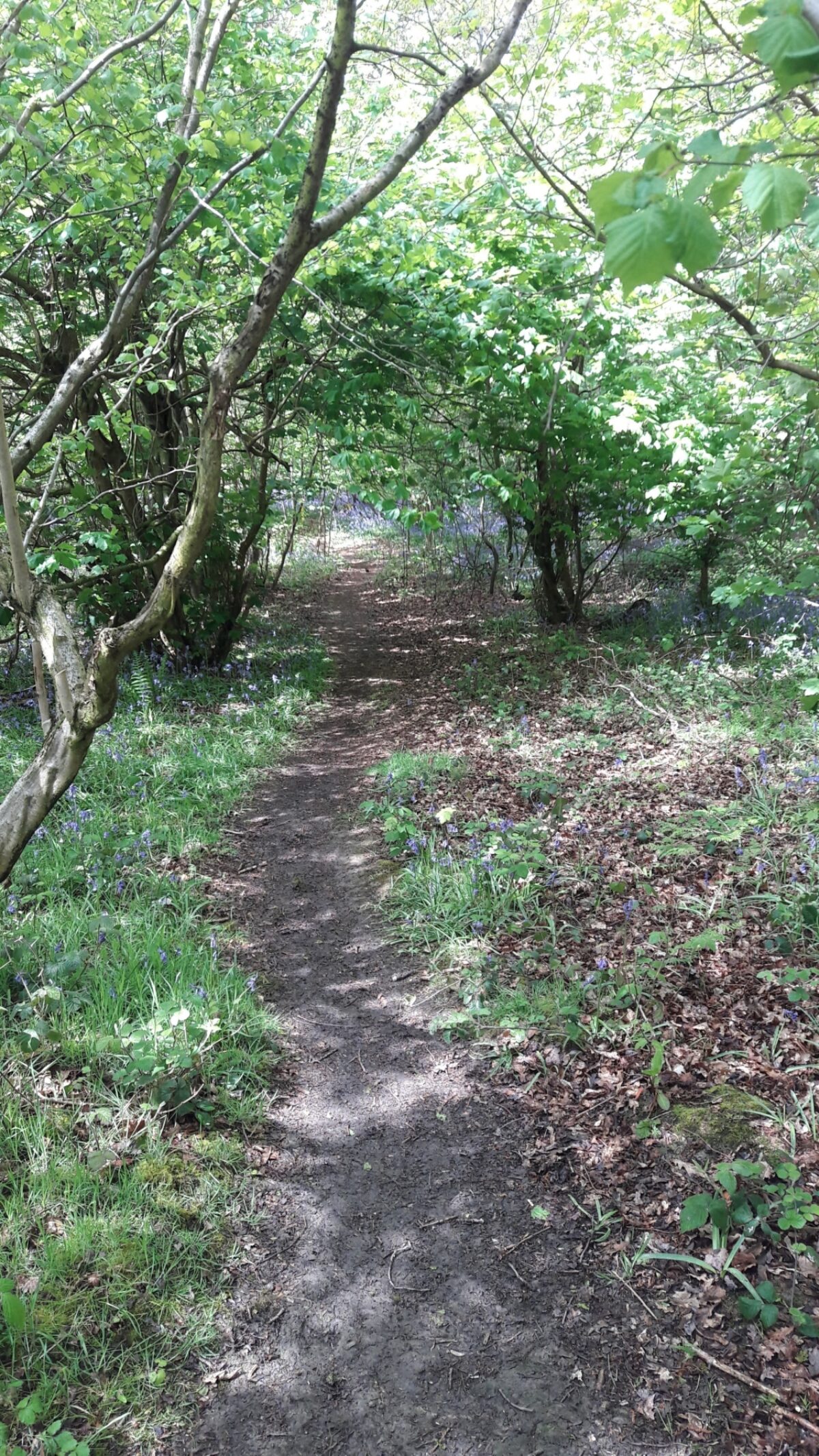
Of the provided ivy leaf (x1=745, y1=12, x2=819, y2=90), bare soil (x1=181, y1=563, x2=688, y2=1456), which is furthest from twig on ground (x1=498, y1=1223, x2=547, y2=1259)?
ivy leaf (x1=745, y1=12, x2=819, y2=90)

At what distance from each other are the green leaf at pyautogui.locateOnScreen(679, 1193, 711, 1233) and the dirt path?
1.22 ft

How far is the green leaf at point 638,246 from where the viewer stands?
3.82 ft

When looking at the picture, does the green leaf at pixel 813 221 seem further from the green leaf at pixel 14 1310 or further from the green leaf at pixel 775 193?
the green leaf at pixel 14 1310

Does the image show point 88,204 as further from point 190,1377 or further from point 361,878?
point 190,1377

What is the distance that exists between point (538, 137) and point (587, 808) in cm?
→ 444

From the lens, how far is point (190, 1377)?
2145 millimetres

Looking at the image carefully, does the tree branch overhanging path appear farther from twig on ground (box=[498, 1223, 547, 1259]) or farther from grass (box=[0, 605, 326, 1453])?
twig on ground (box=[498, 1223, 547, 1259])

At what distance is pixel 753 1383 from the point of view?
202 cm

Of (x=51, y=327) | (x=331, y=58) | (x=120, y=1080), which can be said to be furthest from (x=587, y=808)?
(x=51, y=327)

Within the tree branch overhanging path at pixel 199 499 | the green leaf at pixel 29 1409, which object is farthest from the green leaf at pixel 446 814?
the green leaf at pixel 29 1409

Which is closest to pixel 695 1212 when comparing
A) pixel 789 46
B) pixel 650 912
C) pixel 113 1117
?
pixel 650 912

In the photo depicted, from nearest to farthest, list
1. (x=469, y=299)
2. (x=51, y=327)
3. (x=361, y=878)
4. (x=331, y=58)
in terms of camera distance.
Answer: (x=331, y=58) → (x=361, y=878) → (x=469, y=299) → (x=51, y=327)

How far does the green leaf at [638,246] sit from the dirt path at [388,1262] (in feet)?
8.49

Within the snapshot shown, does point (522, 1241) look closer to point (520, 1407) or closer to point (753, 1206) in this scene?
point (520, 1407)
